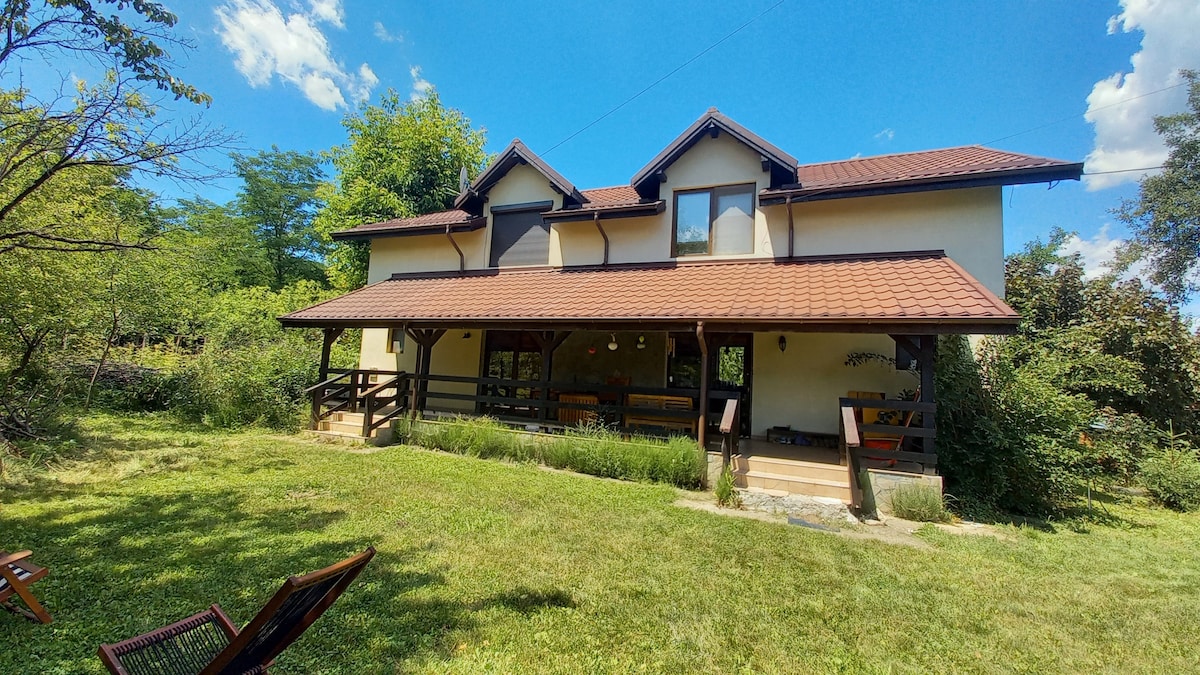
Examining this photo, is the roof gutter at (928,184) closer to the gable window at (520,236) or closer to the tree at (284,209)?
the gable window at (520,236)

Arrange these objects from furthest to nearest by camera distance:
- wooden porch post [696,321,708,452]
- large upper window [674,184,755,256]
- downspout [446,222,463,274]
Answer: downspout [446,222,463,274] < large upper window [674,184,755,256] < wooden porch post [696,321,708,452]

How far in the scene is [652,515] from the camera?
571 centimetres

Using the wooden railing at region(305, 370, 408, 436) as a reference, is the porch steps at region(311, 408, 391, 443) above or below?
below

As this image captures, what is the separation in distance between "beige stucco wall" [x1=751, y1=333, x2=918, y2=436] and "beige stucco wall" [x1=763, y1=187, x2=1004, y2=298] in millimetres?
1864

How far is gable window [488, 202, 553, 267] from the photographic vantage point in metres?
12.0

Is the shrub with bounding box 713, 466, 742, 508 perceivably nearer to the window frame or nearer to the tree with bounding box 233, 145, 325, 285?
the window frame

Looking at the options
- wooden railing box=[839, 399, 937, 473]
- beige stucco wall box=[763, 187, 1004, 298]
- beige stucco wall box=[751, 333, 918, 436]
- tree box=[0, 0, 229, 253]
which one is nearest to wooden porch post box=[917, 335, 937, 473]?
wooden railing box=[839, 399, 937, 473]

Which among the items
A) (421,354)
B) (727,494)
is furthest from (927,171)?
(421,354)

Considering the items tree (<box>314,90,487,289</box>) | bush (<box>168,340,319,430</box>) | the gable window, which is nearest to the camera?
bush (<box>168,340,319,430</box>)

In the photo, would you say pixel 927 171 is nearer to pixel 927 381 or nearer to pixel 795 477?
pixel 927 381

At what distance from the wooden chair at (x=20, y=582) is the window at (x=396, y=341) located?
9.30 meters

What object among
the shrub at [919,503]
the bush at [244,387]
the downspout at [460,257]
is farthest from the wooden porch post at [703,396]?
the bush at [244,387]

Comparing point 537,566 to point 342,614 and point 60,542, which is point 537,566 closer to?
point 342,614

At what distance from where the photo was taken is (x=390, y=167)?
2080 centimetres
